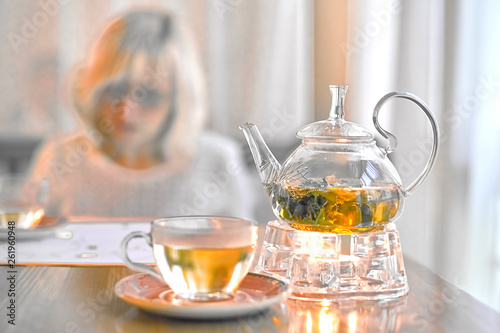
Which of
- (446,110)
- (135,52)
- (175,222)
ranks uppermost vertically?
(135,52)

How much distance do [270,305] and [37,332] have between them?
0.64 ft

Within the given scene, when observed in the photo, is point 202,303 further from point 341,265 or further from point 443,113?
point 443,113

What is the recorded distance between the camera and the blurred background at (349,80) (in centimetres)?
204

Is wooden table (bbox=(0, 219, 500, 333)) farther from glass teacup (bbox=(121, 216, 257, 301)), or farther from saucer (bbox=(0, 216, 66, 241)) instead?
saucer (bbox=(0, 216, 66, 241))

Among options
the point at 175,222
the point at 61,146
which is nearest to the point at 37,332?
the point at 175,222

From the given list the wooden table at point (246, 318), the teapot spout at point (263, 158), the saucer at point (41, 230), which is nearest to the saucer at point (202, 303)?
the wooden table at point (246, 318)

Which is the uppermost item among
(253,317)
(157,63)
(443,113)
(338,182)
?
(157,63)

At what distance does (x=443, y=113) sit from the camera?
6.83 ft

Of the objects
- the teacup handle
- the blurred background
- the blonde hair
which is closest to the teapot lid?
the teacup handle

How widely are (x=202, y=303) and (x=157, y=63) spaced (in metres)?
1.70

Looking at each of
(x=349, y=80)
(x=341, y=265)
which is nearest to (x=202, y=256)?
(x=341, y=265)

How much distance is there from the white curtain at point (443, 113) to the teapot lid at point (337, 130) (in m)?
1.33

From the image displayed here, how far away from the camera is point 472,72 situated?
2.05 meters

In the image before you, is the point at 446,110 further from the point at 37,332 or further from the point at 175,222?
the point at 37,332
